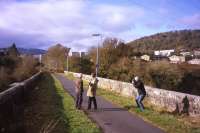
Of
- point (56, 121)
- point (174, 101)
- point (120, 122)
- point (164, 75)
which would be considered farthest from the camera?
point (164, 75)

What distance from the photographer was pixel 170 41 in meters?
166

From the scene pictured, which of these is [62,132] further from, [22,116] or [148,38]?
[148,38]

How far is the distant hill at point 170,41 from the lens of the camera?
151250 mm

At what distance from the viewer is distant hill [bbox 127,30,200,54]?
151250mm

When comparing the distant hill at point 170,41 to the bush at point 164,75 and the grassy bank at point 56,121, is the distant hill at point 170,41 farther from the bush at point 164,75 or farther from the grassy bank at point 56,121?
the grassy bank at point 56,121

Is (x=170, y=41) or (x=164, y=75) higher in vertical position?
(x=170, y=41)

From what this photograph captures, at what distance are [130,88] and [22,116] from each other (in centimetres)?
1110

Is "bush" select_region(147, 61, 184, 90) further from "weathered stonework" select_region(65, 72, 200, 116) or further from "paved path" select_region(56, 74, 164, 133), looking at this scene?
"paved path" select_region(56, 74, 164, 133)

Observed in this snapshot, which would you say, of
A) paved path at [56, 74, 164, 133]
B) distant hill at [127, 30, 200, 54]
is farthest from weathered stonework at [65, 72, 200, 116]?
distant hill at [127, 30, 200, 54]

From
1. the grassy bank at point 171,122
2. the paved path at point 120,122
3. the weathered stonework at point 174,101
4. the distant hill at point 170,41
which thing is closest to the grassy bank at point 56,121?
the paved path at point 120,122

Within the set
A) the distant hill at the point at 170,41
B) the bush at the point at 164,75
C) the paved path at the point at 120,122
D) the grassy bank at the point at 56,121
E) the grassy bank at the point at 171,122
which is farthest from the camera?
the distant hill at the point at 170,41

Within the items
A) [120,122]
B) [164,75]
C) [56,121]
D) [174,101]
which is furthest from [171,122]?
[164,75]

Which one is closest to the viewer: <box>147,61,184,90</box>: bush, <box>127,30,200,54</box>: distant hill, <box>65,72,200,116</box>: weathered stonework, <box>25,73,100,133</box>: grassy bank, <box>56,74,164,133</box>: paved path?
<box>25,73,100,133</box>: grassy bank

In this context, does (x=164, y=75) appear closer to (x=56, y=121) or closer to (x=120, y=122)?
(x=120, y=122)
